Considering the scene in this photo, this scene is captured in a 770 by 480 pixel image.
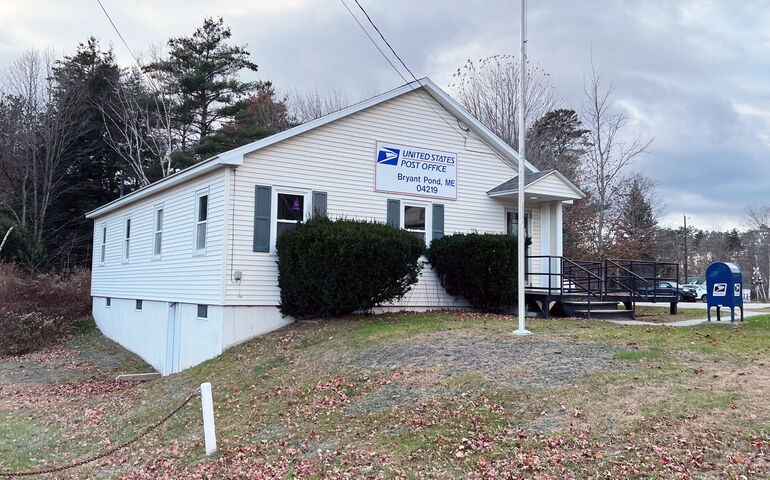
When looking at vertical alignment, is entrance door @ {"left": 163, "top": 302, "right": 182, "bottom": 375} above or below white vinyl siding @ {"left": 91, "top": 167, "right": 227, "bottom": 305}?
below

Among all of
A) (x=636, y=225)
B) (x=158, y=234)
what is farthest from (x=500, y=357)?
(x=636, y=225)

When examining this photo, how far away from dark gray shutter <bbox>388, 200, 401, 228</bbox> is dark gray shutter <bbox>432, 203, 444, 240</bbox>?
3.29 feet

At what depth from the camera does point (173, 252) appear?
17.0m

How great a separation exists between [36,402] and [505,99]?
25.4 m

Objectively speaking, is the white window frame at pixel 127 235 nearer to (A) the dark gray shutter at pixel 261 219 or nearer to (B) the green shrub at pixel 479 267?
(A) the dark gray shutter at pixel 261 219

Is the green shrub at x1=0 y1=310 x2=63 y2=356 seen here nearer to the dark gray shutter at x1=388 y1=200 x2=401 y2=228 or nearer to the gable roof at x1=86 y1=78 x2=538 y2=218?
the gable roof at x1=86 y1=78 x2=538 y2=218

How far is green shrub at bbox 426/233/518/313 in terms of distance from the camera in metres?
15.2

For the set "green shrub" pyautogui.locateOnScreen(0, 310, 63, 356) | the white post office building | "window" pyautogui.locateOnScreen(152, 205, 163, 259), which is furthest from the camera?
"green shrub" pyautogui.locateOnScreen(0, 310, 63, 356)

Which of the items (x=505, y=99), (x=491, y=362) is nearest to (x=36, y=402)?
(x=491, y=362)

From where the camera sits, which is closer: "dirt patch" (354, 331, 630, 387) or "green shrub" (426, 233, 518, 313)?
"dirt patch" (354, 331, 630, 387)

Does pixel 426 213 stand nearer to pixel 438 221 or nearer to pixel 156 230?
pixel 438 221

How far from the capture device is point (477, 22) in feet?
47.1

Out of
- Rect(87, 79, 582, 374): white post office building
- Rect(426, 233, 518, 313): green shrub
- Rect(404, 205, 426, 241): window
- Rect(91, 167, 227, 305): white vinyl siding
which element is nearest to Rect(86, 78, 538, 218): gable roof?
Rect(87, 79, 582, 374): white post office building

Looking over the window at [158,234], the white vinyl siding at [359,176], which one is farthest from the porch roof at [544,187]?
the window at [158,234]
